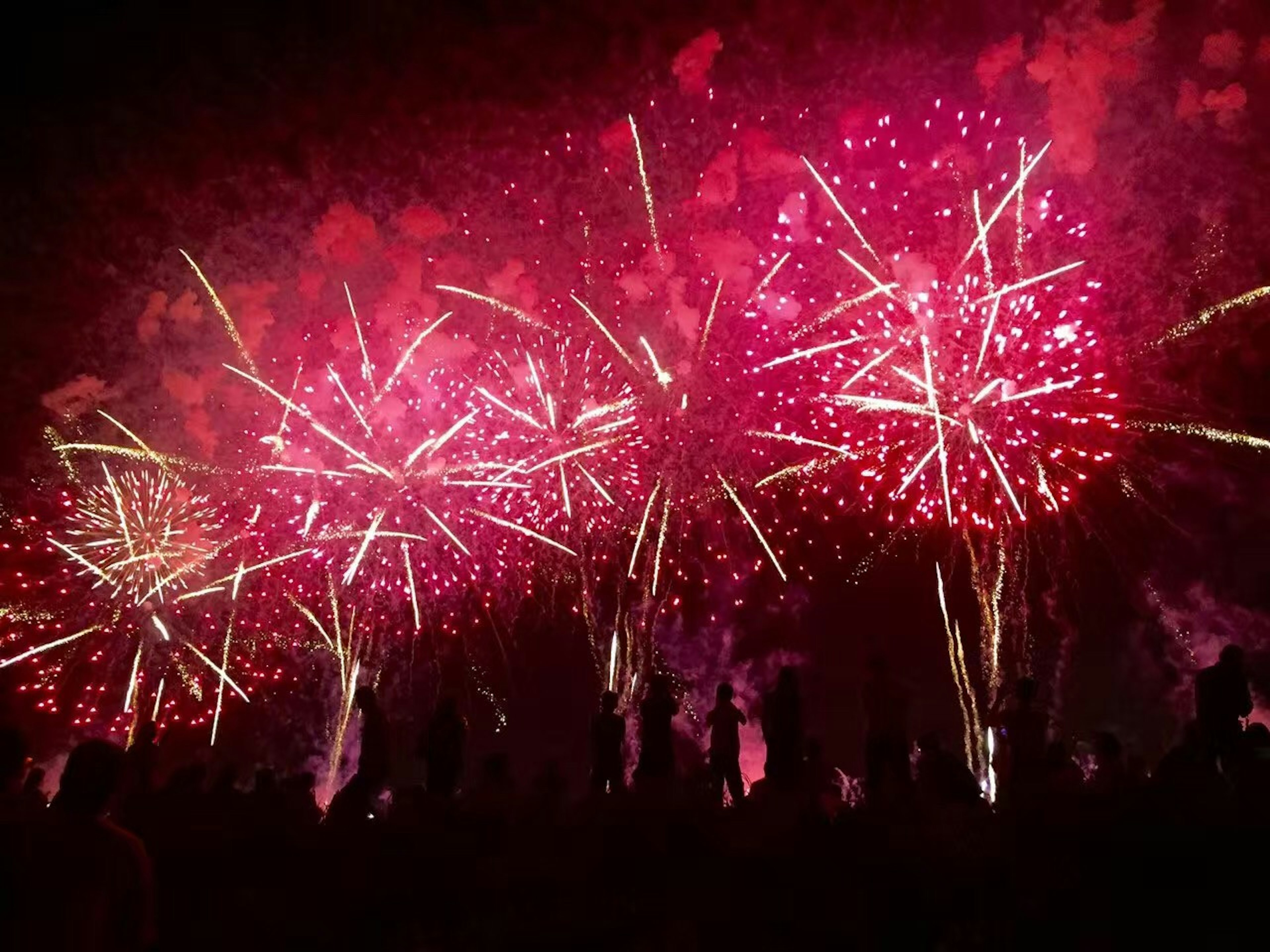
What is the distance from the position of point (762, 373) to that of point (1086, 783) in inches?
401

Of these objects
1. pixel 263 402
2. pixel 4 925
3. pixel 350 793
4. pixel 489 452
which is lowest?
pixel 4 925

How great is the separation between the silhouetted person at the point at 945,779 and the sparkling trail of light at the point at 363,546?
1225 cm

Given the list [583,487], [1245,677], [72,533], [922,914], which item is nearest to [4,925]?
[922,914]

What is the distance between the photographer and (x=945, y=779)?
300 inches

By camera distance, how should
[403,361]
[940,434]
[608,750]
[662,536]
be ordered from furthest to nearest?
1. [662,536]
2. [403,361]
3. [940,434]
4. [608,750]

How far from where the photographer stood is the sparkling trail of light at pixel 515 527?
1797cm

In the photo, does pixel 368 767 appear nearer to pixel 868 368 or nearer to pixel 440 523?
pixel 440 523

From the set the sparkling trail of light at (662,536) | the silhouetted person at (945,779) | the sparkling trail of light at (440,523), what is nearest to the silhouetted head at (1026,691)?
the silhouetted person at (945,779)

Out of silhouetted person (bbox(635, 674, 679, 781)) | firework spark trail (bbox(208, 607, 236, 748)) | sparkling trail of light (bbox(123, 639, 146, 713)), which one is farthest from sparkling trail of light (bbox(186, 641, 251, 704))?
silhouetted person (bbox(635, 674, 679, 781))

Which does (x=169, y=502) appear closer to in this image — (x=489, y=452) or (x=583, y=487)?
(x=489, y=452)

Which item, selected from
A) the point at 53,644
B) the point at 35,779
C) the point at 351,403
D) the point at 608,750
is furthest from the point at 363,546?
the point at 608,750

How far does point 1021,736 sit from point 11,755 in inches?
293

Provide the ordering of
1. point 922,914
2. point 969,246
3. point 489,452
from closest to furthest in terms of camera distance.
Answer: point 922,914 < point 969,246 < point 489,452

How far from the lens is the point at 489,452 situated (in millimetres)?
17609
